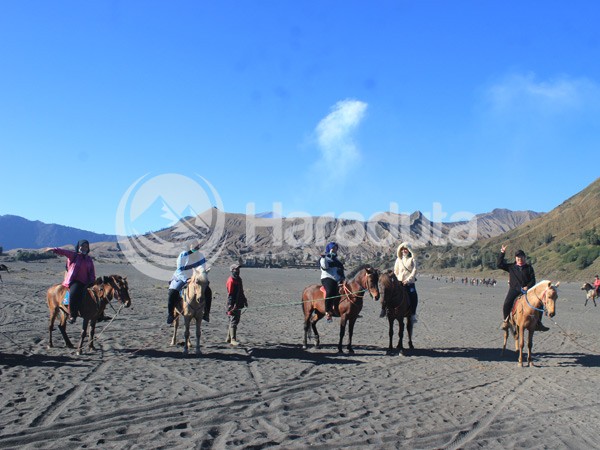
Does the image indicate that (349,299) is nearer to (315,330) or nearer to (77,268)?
(315,330)

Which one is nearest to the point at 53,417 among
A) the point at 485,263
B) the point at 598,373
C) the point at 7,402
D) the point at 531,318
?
the point at 7,402

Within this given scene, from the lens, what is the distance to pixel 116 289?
12500 mm

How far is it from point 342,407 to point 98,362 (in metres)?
5.78

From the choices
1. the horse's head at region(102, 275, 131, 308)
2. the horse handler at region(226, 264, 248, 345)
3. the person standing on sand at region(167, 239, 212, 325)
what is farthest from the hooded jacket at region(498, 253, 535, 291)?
the horse's head at region(102, 275, 131, 308)

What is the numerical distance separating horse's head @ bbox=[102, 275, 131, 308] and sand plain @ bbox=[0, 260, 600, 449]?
4.26 feet

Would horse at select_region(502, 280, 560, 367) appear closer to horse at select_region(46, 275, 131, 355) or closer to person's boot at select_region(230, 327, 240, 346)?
person's boot at select_region(230, 327, 240, 346)

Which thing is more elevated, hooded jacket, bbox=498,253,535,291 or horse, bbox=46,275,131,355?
hooded jacket, bbox=498,253,535,291

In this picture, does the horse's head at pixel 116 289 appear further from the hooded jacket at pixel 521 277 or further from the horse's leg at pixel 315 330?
the hooded jacket at pixel 521 277

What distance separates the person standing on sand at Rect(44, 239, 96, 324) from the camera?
11.9 meters

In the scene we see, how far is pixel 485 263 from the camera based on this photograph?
90.6 meters

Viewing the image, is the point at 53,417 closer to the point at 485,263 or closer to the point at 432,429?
the point at 432,429

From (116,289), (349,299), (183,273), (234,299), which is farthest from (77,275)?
(349,299)

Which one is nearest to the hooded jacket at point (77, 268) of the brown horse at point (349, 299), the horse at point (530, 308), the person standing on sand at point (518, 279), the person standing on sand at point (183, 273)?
the person standing on sand at point (183, 273)

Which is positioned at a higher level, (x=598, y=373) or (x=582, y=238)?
(x=582, y=238)
